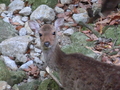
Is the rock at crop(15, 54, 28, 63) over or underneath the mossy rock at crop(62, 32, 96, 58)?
underneath

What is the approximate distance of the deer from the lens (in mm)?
4672

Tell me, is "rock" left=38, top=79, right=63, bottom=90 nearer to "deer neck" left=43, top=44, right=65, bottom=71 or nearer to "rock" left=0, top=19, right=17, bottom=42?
"deer neck" left=43, top=44, right=65, bottom=71

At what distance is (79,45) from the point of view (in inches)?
261

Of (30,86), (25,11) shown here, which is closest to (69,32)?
(25,11)

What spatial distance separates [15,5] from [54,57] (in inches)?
170

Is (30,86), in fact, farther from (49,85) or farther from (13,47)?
(13,47)

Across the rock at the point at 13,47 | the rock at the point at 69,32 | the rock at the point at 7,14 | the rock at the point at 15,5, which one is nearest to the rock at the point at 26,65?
the rock at the point at 13,47

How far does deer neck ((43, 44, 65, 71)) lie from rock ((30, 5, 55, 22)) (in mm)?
2885

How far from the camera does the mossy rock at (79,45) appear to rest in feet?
20.8

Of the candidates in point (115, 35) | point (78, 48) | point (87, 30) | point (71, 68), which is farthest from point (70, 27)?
point (71, 68)

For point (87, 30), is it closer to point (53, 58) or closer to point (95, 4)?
point (95, 4)

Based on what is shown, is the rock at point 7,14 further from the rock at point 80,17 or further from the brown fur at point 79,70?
the brown fur at point 79,70

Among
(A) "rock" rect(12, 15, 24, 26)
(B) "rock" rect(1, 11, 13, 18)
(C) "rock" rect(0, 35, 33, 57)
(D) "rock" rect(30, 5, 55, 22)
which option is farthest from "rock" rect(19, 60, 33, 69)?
(B) "rock" rect(1, 11, 13, 18)

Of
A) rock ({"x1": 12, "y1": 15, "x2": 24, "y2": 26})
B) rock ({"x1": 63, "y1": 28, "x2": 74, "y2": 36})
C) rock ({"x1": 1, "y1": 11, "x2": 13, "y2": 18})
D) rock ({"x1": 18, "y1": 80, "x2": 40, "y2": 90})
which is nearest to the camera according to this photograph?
rock ({"x1": 18, "y1": 80, "x2": 40, "y2": 90})
